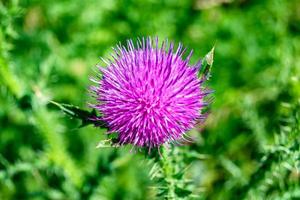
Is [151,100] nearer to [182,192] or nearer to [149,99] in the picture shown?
[149,99]

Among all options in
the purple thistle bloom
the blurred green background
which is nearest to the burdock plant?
the purple thistle bloom

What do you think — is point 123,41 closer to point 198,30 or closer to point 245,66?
point 198,30

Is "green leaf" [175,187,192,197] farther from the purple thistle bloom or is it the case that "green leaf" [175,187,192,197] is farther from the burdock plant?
the purple thistle bloom

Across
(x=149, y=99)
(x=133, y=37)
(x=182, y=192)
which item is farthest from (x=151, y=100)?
(x=133, y=37)

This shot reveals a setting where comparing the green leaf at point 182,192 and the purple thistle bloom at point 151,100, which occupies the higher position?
the purple thistle bloom at point 151,100

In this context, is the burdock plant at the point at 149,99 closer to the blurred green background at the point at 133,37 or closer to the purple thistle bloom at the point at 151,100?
the purple thistle bloom at the point at 151,100

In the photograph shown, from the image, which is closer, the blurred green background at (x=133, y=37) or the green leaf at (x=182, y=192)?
the green leaf at (x=182, y=192)

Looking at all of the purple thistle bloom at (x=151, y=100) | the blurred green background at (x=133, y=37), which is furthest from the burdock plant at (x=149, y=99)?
the blurred green background at (x=133, y=37)

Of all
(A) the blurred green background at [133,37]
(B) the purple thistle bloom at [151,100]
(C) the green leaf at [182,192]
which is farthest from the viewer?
(A) the blurred green background at [133,37]
